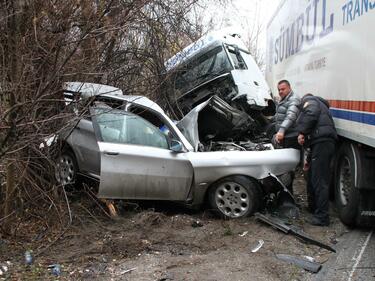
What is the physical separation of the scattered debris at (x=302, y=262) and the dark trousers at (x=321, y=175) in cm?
141

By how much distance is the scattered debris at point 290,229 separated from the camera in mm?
5836

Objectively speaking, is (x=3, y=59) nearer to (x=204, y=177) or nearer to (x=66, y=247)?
(x=66, y=247)

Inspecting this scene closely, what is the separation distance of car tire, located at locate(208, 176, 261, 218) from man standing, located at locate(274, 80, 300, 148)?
3.02 ft

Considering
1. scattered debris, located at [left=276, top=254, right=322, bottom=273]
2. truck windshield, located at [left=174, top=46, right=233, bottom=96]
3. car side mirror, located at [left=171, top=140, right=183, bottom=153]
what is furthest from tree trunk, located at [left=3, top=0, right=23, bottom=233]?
truck windshield, located at [left=174, top=46, right=233, bottom=96]

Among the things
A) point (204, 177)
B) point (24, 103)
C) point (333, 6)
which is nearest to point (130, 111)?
point (204, 177)

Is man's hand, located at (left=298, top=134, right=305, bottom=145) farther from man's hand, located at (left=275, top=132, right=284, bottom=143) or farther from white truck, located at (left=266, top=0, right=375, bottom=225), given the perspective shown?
white truck, located at (left=266, top=0, right=375, bottom=225)

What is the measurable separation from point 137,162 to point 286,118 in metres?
2.18

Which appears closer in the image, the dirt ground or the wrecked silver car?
the dirt ground

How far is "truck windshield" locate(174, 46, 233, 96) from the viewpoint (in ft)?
30.7

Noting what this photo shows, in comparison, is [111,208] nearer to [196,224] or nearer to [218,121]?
[196,224]

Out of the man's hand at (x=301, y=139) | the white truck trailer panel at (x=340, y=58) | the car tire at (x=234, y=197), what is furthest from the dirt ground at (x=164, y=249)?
the white truck trailer panel at (x=340, y=58)

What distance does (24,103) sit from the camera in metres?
4.84

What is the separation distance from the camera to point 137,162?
666cm

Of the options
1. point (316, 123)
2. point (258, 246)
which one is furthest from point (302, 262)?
point (316, 123)
